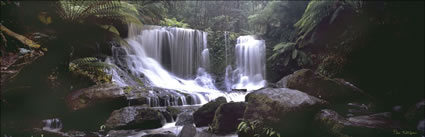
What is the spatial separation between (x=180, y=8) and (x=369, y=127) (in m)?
18.1

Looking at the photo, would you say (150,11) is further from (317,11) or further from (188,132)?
(188,132)

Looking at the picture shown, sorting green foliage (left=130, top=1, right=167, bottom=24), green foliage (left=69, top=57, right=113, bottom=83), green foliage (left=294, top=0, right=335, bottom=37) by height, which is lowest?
green foliage (left=69, top=57, right=113, bottom=83)

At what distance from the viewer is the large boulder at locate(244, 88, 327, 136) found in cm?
379

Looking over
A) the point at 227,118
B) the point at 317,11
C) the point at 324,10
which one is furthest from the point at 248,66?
the point at 227,118

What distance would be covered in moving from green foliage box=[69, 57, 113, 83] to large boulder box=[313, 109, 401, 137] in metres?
4.28

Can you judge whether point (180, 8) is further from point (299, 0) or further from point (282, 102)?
point (282, 102)

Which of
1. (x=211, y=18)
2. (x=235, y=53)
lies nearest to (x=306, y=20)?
(x=235, y=53)

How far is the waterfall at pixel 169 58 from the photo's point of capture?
361 inches

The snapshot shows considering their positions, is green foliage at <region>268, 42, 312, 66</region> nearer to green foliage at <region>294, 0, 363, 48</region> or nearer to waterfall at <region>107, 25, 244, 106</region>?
green foliage at <region>294, 0, 363, 48</region>

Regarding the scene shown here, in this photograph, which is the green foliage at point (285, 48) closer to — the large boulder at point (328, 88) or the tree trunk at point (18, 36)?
the large boulder at point (328, 88)

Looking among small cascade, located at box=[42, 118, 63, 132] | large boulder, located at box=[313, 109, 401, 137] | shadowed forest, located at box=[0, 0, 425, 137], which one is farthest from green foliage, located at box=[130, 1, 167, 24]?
large boulder, located at box=[313, 109, 401, 137]

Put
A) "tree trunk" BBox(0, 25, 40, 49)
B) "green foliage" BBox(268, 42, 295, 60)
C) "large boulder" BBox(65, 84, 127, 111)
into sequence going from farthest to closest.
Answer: "green foliage" BBox(268, 42, 295, 60) < "large boulder" BBox(65, 84, 127, 111) < "tree trunk" BBox(0, 25, 40, 49)

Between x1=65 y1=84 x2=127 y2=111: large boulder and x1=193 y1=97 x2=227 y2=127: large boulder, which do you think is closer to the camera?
x1=65 y1=84 x2=127 y2=111: large boulder

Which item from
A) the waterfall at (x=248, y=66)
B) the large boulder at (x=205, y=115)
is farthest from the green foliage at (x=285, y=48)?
the large boulder at (x=205, y=115)
